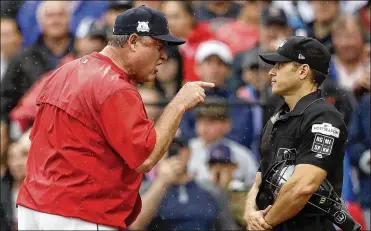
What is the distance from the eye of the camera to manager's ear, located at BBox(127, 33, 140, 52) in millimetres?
5266

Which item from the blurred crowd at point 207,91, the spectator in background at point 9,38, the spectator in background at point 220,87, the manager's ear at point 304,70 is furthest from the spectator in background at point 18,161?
the manager's ear at point 304,70

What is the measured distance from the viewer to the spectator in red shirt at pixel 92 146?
4.99 meters

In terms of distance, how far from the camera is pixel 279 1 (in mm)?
8781

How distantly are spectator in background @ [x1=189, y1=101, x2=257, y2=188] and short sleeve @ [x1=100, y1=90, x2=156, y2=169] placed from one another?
332 centimetres

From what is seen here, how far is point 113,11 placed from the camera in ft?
29.0

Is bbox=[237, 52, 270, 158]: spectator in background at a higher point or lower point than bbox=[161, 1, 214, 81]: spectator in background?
lower

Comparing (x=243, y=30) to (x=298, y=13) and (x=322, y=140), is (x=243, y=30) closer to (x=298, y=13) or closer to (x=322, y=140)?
(x=298, y=13)

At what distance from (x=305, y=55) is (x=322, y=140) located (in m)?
0.61

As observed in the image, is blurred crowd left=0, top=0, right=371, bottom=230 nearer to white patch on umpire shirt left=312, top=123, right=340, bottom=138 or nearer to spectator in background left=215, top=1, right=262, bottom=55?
spectator in background left=215, top=1, right=262, bottom=55

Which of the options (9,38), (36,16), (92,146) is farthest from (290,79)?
(9,38)

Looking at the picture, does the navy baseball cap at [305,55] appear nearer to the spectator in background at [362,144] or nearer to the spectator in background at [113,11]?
the spectator in background at [362,144]

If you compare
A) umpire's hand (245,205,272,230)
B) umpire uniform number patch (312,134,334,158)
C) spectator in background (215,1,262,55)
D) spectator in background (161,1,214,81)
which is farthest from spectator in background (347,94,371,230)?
umpire uniform number patch (312,134,334,158)

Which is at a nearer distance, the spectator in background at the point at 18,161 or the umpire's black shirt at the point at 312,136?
the umpire's black shirt at the point at 312,136

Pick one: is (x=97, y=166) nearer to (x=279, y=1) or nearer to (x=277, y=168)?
(x=277, y=168)
